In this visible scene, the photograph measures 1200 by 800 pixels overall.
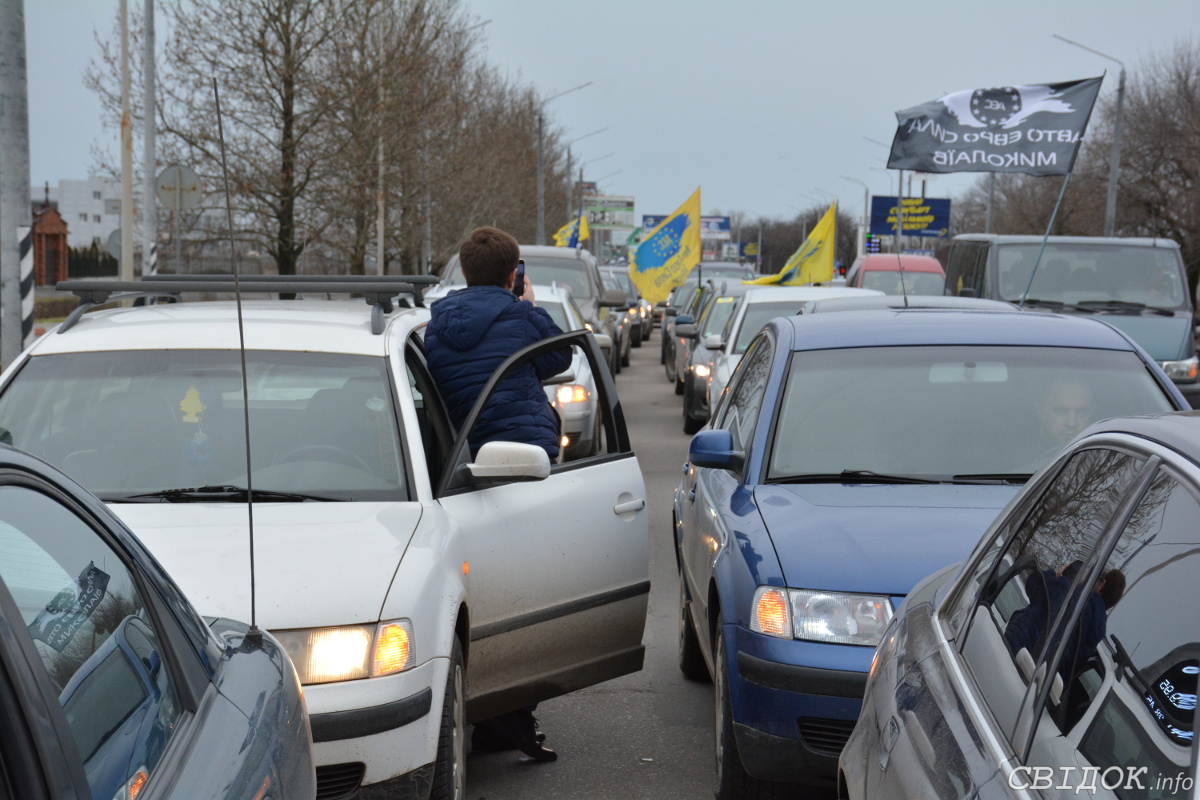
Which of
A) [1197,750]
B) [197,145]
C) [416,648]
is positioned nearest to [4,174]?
[197,145]

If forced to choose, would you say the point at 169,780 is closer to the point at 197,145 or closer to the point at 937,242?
the point at 197,145

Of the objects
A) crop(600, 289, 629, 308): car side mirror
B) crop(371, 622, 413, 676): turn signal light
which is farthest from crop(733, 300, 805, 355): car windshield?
crop(371, 622, 413, 676): turn signal light

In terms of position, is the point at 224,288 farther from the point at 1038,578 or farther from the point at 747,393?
the point at 1038,578

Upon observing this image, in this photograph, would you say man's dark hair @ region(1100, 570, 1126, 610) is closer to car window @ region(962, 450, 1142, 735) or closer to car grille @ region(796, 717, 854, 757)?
car window @ region(962, 450, 1142, 735)

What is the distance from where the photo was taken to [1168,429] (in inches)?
82.4

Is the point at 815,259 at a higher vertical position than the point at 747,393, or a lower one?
higher

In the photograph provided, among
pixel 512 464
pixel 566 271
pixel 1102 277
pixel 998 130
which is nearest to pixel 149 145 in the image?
pixel 566 271

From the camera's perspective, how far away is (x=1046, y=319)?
5758mm

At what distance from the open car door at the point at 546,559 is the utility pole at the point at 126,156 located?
2031 cm

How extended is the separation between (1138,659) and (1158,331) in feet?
48.1

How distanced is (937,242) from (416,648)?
101 metres

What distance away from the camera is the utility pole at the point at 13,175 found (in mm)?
14711

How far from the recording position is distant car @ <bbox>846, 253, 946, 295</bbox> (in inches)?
951

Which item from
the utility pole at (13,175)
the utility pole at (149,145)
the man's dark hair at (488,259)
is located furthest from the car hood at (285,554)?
the utility pole at (149,145)
